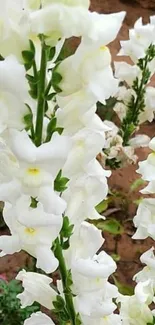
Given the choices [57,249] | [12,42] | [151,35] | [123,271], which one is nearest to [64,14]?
[12,42]

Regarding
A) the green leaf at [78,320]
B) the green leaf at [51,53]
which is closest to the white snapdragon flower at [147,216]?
the green leaf at [78,320]

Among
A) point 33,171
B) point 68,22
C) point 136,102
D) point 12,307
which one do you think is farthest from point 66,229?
point 136,102

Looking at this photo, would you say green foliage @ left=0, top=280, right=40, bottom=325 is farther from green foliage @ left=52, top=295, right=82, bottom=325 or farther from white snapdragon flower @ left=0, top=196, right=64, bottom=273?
white snapdragon flower @ left=0, top=196, right=64, bottom=273

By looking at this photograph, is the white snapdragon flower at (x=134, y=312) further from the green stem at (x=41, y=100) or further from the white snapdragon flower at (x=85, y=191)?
the green stem at (x=41, y=100)

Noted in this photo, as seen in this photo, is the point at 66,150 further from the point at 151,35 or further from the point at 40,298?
the point at 151,35

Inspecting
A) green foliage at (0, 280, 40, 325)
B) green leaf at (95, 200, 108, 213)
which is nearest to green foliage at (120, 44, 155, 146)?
green leaf at (95, 200, 108, 213)

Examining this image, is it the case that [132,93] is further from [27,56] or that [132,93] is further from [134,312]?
[27,56]
